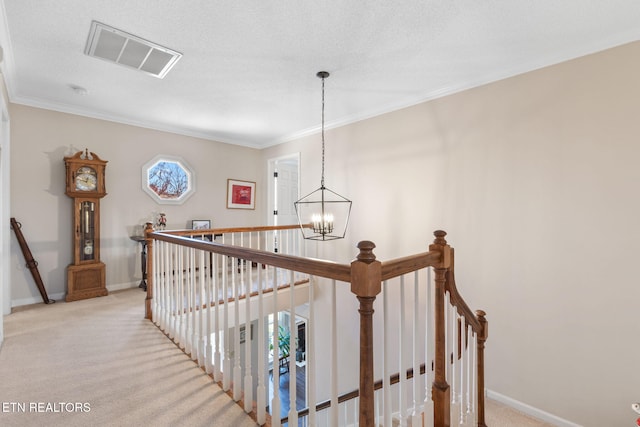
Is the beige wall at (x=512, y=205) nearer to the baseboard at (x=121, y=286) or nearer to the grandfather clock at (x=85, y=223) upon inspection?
the baseboard at (x=121, y=286)

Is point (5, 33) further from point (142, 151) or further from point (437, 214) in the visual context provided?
point (437, 214)

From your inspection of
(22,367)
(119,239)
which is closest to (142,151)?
(119,239)

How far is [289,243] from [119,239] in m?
2.39

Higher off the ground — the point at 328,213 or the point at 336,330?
the point at 328,213

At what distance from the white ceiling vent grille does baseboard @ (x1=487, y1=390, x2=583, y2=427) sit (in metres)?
4.25

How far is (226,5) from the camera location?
1.92 m

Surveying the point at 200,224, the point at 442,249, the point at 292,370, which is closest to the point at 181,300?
the point at 292,370

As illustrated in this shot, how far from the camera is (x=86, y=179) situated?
3727mm

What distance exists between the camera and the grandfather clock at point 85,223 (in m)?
3.62

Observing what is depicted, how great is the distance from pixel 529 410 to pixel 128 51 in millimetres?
4659

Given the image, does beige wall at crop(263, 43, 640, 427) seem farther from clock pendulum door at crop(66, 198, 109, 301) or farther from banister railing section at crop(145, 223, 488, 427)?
clock pendulum door at crop(66, 198, 109, 301)

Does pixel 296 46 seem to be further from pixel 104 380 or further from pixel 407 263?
pixel 104 380

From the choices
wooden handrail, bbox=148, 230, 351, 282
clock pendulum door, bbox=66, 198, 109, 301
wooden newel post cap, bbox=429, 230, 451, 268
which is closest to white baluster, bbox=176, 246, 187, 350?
wooden handrail, bbox=148, 230, 351, 282

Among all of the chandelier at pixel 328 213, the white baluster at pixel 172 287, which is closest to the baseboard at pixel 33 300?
the white baluster at pixel 172 287
